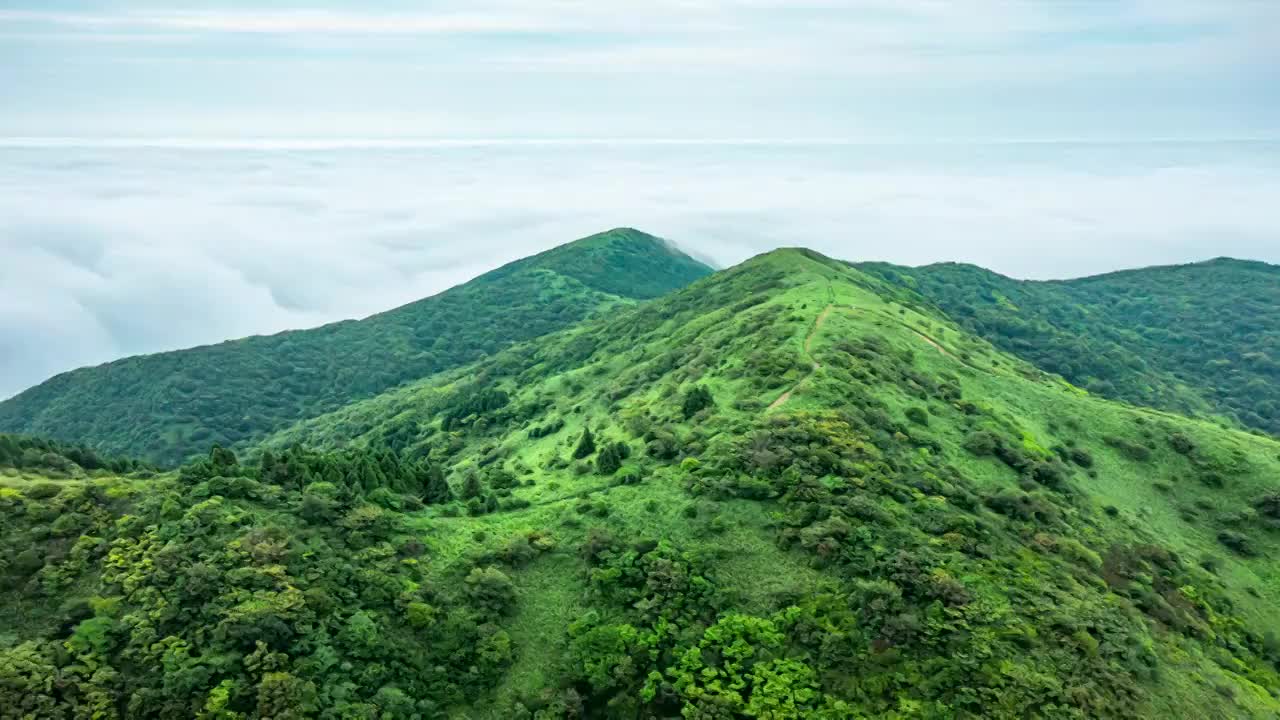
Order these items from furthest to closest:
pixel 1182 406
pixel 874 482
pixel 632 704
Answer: pixel 1182 406 → pixel 874 482 → pixel 632 704

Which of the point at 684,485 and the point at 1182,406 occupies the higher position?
the point at 684,485

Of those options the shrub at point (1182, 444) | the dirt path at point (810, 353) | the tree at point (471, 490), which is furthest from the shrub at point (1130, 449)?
the tree at point (471, 490)

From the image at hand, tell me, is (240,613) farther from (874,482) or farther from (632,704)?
(874,482)

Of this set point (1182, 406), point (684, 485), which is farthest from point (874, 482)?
point (1182, 406)

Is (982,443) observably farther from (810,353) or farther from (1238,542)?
(1238,542)

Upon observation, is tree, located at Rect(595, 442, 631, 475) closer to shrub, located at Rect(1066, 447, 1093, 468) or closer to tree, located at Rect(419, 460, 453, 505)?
tree, located at Rect(419, 460, 453, 505)

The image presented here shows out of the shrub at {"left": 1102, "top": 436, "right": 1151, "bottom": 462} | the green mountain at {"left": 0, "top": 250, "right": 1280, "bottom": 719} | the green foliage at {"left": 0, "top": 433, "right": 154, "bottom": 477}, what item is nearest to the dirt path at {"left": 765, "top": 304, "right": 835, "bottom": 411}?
the green mountain at {"left": 0, "top": 250, "right": 1280, "bottom": 719}

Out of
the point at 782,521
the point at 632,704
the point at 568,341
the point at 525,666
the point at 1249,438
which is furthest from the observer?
the point at 568,341
